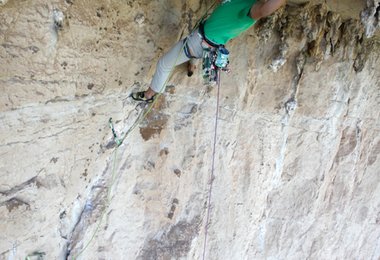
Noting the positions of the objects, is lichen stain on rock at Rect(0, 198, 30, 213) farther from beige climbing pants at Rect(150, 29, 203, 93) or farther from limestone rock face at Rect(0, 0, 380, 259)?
beige climbing pants at Rect(150, 29, 203, 93)

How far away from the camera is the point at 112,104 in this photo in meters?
3.71

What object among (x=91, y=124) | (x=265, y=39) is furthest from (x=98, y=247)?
(x=265, y=39)

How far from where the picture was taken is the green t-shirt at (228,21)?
3.10 meters

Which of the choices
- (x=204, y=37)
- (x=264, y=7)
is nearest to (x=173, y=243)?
(x=204, y=37)

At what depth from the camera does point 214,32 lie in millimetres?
3275

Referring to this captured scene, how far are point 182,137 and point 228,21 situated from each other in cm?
149

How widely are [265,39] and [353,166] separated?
231 cm

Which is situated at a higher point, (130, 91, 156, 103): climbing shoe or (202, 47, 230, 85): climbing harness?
(202, 47, 230, 85): climbing harness

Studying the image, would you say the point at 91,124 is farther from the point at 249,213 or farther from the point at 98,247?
the point at 249,213

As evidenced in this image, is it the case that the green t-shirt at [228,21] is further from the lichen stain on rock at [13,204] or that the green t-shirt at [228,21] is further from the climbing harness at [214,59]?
the lichen stain on rock at [13,204]

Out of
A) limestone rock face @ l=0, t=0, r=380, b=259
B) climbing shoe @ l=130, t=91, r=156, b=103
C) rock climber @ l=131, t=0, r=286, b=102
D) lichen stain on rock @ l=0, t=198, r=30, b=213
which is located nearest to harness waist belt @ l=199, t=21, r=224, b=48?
rock climber @ l=131, t=0, r=286, b=102

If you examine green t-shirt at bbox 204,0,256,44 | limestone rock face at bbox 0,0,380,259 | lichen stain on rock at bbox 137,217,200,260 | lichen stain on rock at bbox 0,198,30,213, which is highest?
green t-shirt at bbox 204,0,256,44

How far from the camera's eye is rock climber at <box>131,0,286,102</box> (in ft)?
9.88

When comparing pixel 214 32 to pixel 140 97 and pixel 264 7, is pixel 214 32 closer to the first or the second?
pixel 264 7
